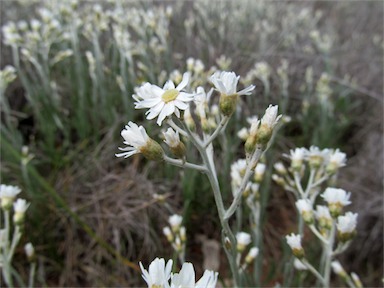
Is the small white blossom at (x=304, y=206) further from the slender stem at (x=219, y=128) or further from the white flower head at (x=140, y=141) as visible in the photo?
the white flower head at (x=140, y=141)

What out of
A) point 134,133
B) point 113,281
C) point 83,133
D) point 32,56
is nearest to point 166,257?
point 113,281

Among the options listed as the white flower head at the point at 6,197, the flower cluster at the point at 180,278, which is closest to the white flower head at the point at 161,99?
the flower cluster at the point at 180,278

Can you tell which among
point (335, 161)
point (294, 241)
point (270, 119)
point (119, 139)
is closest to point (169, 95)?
point (270, 119)

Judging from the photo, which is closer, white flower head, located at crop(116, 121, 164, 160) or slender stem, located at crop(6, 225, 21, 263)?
white flower head, located at crop(116, 121, 164, 160)

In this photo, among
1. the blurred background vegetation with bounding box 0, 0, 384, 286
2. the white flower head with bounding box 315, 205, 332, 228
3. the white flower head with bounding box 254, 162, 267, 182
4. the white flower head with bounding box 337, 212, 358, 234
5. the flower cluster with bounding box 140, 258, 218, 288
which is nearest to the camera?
the flower cluster with bounding box 140, 258, 218, 288

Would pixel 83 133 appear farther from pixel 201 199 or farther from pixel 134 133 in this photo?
pixel 134 133

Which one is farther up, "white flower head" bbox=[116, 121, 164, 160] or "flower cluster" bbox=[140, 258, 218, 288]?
"white flower head" bbox=[116, 121, 164, 160]

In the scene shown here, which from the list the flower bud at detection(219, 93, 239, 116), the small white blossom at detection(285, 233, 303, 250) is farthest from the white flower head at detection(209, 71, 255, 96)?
the small white blossom at detection(285, 233, 303, 250)

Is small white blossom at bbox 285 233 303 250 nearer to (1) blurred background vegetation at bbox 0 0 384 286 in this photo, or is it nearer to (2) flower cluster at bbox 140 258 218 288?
(2) flower cluster at bbox 140 258 218 288
